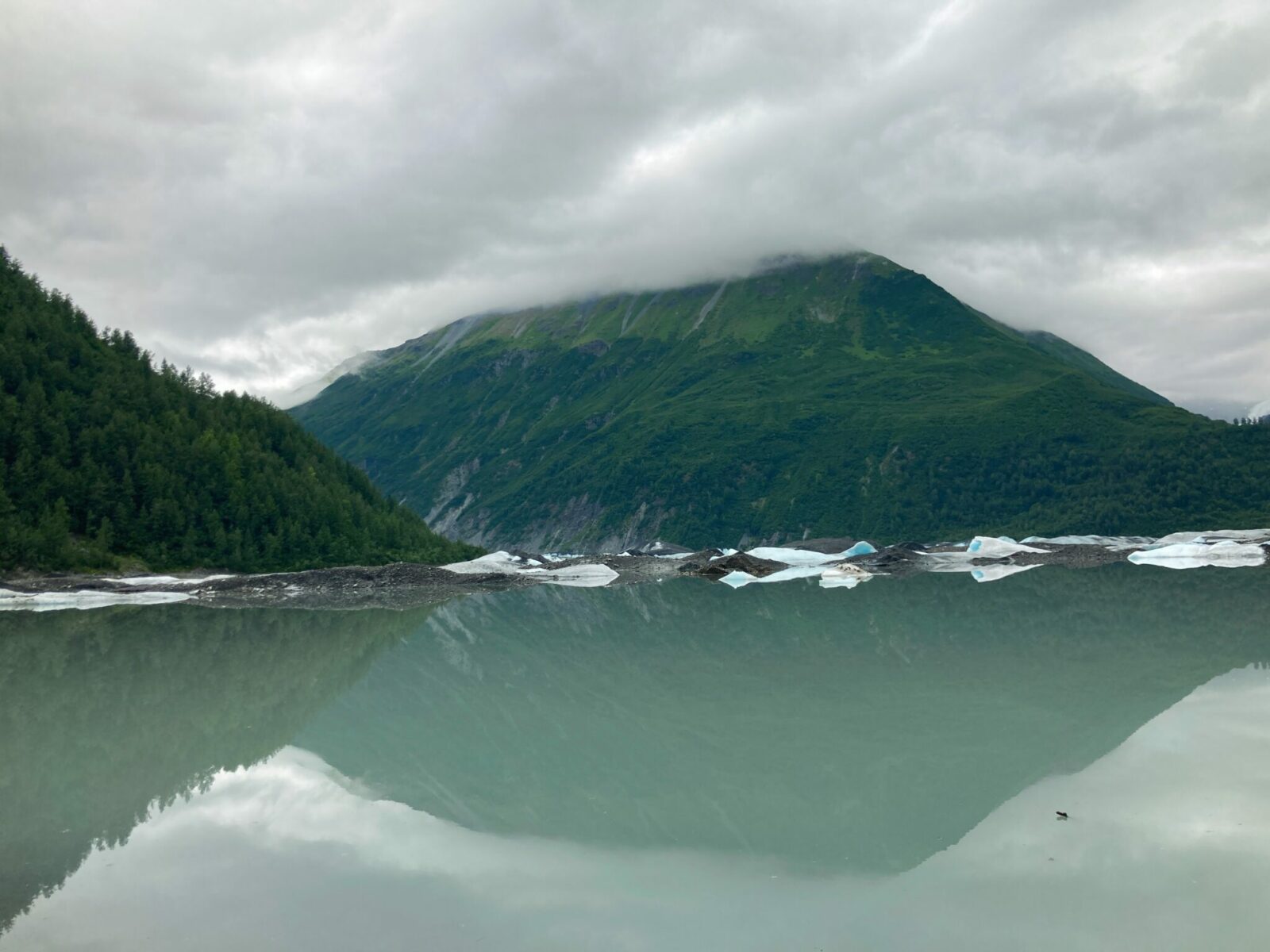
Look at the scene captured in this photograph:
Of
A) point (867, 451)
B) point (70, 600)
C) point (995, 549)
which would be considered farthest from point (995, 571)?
point (867, 451)

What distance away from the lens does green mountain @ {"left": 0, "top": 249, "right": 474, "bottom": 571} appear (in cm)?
5069

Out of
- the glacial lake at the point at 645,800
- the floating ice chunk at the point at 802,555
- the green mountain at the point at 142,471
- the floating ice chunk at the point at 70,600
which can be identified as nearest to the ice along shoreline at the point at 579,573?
the floating ice chunk at the point at 70,600

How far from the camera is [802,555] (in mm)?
73062

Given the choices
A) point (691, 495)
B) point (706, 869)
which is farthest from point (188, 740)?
point (691, 495)

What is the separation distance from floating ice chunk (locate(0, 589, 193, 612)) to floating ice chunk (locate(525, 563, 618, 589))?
85.0ft

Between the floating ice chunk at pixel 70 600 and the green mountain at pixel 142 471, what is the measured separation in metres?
7.28

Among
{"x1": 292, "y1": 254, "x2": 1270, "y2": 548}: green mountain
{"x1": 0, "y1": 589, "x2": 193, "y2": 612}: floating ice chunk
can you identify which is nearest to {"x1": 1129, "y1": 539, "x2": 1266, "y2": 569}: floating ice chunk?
{"x1": 292, "y1": 254, "x2": 1270, "y2": 548}: green mountain

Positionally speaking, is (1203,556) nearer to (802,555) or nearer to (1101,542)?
(802,555)

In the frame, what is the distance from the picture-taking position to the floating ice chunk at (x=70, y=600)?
38.6 meters

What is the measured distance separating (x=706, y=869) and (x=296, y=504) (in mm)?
59156

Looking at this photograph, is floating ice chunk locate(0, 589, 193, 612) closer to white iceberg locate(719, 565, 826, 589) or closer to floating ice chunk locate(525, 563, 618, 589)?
floating ice chunk locate(525, 563, 618, 589)

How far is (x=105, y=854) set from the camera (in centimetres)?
927

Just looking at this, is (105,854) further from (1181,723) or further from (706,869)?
(1181,723)

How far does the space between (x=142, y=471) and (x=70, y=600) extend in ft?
55.5
